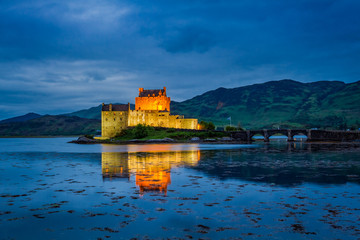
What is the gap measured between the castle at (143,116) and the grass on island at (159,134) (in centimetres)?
450

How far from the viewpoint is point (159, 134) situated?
11631 centimetres

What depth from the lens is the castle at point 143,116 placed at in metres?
123

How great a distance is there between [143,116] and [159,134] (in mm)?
14097

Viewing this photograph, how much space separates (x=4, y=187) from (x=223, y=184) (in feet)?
47.0

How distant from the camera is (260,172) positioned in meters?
26.1

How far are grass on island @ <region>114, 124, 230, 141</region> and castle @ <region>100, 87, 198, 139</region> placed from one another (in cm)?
450

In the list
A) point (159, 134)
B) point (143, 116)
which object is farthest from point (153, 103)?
point (159, 134)

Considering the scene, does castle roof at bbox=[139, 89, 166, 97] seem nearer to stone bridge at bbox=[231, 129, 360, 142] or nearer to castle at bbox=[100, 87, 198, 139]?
castle at bbox=[100, 87, 198, 139]

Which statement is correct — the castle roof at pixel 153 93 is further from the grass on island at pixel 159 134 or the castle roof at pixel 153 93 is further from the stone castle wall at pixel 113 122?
the grass on island at pixel 159 134

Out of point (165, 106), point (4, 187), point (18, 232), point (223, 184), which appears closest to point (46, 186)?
point (4, 187)

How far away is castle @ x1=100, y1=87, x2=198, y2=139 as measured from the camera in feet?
404

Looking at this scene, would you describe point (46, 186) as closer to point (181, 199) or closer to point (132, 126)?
point (181, 199)

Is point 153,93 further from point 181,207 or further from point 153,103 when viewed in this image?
point 181,207

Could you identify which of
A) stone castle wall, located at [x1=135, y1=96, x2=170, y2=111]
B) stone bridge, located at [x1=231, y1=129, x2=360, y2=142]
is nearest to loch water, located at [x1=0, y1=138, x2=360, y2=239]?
stone bridge, located at [x1=231, y1=129, x2=360, y2=142]
